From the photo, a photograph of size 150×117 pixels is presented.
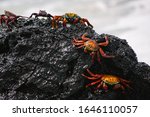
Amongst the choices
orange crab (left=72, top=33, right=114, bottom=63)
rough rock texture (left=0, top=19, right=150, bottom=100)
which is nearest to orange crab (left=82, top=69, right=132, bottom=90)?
rough rock texture (left=0, top=19, right=150, bottom=100)

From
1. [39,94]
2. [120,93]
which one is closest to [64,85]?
[39,94]

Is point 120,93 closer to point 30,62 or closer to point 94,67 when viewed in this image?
point 94,67

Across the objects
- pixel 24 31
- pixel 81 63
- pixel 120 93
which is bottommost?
pixel 120 93

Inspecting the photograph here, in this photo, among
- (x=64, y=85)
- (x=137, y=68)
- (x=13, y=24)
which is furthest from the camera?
(x=13, y=24)

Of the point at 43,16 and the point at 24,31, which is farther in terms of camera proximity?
the point at 43,16

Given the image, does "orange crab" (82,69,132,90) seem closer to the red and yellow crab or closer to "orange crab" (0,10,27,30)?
the red and yellow crab

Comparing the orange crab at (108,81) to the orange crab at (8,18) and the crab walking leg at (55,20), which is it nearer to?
the crab walking leg at (55,20)

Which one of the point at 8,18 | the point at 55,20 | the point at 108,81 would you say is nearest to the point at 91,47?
the point at 108,81
